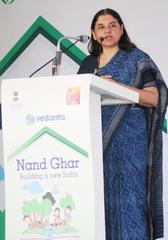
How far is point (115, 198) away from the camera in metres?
2.04

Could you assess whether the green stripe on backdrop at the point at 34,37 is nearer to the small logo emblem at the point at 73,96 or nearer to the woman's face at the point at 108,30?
the woman's face at the point at 108,30

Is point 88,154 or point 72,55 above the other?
point 72,55

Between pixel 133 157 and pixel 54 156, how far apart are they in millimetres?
488

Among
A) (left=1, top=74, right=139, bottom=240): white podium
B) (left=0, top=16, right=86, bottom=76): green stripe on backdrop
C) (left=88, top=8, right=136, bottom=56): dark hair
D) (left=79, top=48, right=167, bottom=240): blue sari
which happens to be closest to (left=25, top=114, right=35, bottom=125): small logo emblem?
(left=1, top=74, right=139, bottom=240): white podium

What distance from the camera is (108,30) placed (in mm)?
2195

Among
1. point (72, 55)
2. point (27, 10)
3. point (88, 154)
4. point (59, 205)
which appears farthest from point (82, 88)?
point (27, 10)

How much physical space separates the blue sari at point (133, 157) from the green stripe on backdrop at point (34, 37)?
90 cm

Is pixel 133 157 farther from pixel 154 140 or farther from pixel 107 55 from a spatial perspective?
pixel 107 55

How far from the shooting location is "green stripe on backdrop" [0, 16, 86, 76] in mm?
3049

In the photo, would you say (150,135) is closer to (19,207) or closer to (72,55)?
(19,207)

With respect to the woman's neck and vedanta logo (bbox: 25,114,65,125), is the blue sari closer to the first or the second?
the woman's neck

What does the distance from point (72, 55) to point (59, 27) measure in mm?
180

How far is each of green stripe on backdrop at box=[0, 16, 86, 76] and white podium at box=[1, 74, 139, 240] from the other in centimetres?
132

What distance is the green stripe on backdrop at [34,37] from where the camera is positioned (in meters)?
3.05
